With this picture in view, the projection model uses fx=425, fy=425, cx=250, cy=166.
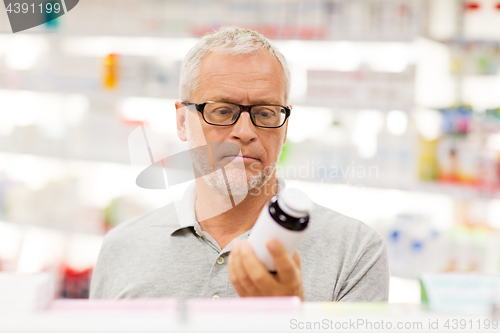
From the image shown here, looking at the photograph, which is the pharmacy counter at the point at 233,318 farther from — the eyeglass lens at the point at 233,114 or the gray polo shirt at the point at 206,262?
the eyeglass lens at the point at 233,114

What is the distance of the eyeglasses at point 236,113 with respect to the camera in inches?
45.9

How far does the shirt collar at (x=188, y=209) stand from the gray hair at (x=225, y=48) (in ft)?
0.93

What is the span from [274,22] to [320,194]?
3.33 feet

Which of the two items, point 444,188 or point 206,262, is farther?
point 444,188

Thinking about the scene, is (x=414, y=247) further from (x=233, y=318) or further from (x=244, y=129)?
(x=233, y=318)

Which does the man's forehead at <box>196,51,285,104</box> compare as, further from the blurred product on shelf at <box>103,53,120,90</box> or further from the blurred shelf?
the blurred shelf

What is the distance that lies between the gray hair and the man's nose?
18 cm

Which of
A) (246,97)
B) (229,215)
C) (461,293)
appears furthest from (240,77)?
(461,293)

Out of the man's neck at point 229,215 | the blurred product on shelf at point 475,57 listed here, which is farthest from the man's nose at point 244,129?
the blurred product on shelf at point 475,57

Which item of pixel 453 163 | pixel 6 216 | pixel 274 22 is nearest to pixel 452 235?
pixel 453 163

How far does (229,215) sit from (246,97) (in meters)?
0.34

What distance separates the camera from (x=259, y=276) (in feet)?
1.95

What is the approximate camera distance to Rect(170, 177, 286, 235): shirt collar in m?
1.20

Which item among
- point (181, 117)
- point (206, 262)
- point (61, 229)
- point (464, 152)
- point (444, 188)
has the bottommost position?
point (61, 229)
